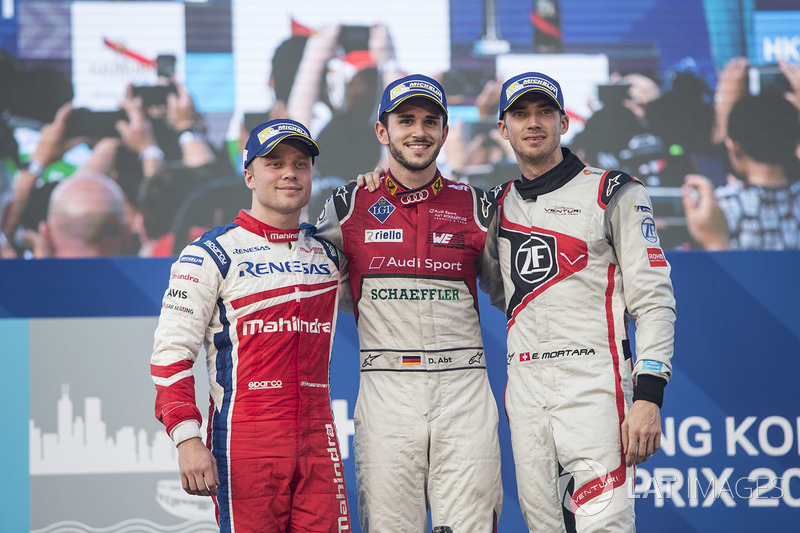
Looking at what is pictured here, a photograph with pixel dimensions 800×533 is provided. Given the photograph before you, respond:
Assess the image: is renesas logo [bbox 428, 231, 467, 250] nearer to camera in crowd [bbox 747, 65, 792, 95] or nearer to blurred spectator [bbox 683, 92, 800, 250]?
blurred spectator [bbox 683, 92, 800, 250]

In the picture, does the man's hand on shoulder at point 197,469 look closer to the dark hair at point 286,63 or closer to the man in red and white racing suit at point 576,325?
the man in red and white racing suit at point 576,325

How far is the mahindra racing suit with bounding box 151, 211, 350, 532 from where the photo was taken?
2.48m

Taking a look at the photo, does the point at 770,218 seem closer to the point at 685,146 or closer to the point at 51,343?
the point at 685,146

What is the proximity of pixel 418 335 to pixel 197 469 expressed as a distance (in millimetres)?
935

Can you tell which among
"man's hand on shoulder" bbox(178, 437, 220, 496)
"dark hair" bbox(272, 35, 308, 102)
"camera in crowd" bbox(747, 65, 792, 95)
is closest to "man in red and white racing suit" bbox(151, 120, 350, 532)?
"man's hand on shoulder" bbox(178, 437, 220, 496)

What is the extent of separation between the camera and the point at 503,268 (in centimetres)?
295

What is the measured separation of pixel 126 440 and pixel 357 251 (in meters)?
1.70

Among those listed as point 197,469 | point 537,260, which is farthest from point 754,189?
point 197,469

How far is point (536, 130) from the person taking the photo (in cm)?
288

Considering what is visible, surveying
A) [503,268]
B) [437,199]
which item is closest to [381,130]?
[437,199]

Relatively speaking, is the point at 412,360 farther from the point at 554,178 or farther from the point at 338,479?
the point at 554,178

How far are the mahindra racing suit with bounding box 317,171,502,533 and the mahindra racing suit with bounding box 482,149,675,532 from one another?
0.16m

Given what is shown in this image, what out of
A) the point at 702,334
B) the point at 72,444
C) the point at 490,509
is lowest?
the point at 490,509

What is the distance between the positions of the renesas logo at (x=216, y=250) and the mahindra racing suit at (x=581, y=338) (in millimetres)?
1052
